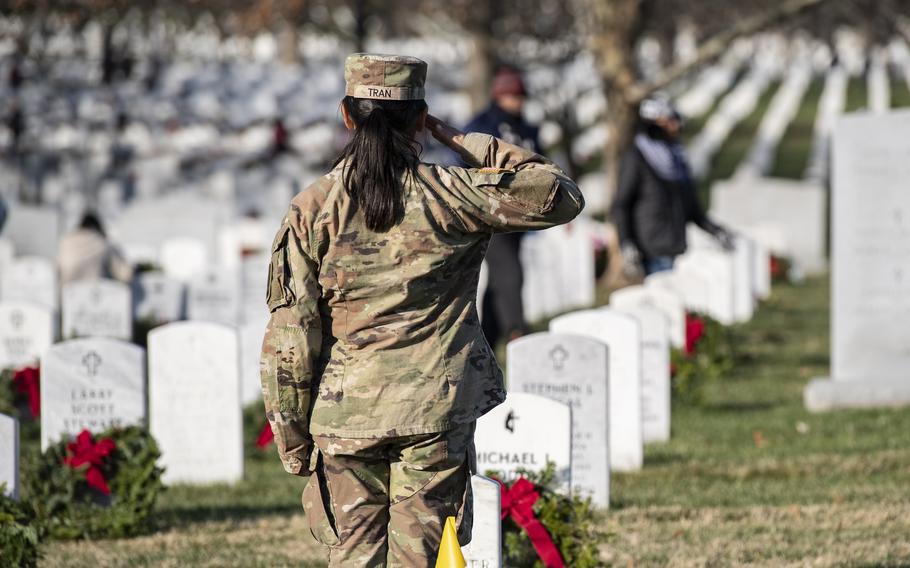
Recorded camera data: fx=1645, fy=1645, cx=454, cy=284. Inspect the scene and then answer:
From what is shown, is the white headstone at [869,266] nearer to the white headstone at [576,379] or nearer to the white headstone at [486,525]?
the white headstone at [576,379]

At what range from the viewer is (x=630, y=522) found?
7375mm

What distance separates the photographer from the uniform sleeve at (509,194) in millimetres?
4312

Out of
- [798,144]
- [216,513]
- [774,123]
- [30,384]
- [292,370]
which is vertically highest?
[774,123]

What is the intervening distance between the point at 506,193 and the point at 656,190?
6.74m

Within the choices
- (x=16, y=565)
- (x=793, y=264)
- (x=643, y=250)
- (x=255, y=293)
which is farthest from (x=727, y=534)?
(x=793, y=264)

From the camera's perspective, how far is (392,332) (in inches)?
169

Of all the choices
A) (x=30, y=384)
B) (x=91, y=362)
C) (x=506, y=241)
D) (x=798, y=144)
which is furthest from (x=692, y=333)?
(x=798, y=144)

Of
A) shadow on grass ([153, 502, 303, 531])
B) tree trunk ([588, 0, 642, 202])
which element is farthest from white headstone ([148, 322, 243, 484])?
tree trunk ([588, 0, 642, 202])

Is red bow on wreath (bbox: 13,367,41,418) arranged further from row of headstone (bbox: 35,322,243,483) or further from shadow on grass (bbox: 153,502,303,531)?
shadow on grass (bbox: 153,502,303,531)

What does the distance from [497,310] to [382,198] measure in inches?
275

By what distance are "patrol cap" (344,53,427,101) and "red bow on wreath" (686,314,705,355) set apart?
24.0ft

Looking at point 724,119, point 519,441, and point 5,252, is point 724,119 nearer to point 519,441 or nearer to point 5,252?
point 5,252

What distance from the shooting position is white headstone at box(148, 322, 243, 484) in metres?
8.53

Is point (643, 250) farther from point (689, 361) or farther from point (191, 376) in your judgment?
point (191, 376)
